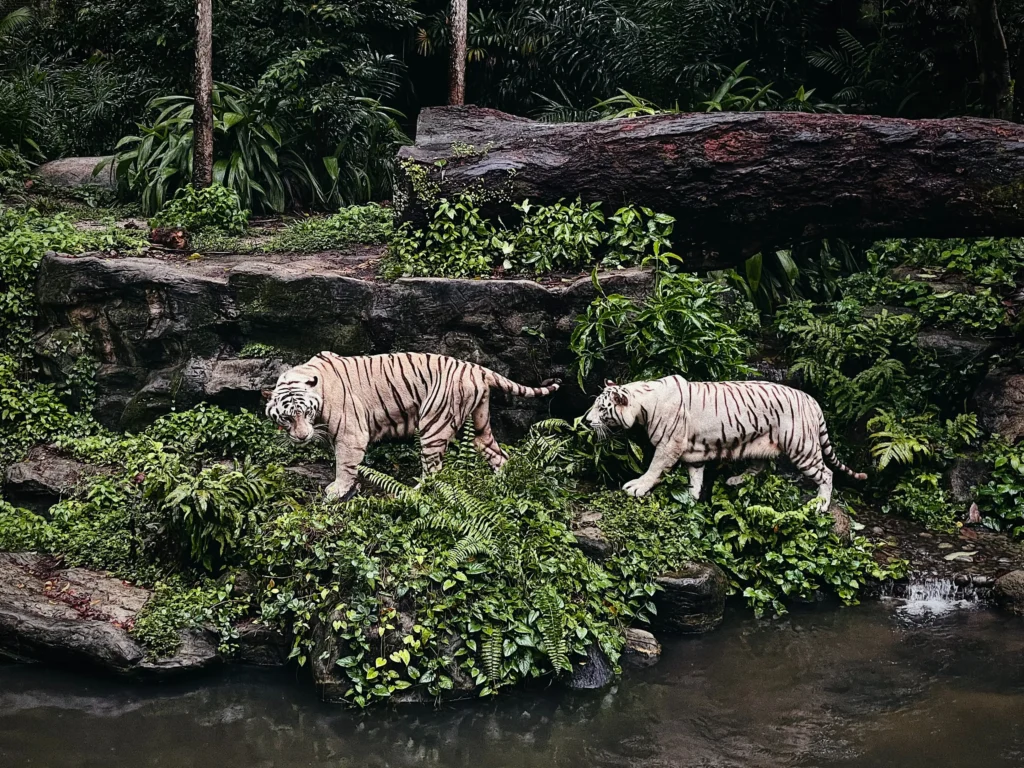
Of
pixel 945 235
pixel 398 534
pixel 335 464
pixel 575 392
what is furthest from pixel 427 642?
pixel 945 235

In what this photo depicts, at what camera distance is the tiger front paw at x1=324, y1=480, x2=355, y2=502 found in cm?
668

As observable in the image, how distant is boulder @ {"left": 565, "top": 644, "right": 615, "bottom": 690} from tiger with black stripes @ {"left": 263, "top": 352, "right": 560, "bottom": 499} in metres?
1.63

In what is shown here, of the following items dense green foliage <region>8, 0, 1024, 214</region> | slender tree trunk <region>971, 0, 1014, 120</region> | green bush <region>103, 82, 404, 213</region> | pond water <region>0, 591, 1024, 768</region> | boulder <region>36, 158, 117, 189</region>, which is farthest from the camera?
boulder <region>36, 158, 117, 189</region>

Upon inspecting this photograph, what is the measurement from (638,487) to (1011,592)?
258 cm

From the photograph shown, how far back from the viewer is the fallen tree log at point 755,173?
773 centimetres

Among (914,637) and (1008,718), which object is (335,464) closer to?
(914,637)

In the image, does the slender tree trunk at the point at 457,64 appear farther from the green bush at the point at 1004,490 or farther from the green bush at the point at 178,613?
the green bush at the point at 178,613

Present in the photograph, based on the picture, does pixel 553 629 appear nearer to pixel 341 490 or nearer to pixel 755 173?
pixel 341 490

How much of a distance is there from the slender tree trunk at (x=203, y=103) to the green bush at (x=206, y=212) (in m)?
0.44

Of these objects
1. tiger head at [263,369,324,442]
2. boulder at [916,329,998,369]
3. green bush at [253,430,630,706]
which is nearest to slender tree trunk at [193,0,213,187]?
tiger head at [263,369,324,442]

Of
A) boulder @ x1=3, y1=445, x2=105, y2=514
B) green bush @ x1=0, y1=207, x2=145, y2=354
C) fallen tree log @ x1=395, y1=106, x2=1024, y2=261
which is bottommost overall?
boulder @ x1=3, y1=445, x2=105, y2=514

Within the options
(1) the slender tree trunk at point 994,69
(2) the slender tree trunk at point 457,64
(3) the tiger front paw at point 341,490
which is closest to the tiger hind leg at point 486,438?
(3) the tiger front paw at point 341,490

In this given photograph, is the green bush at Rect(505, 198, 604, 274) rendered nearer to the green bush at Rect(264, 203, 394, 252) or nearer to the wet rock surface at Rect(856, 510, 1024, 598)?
the green bush at Rect(264, 203, 394, 252)

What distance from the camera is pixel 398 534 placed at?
6.05 meters
